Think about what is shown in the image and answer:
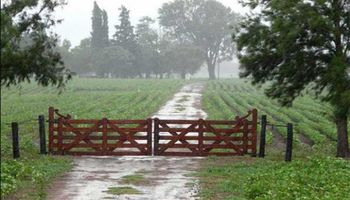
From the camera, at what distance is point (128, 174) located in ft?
55.2

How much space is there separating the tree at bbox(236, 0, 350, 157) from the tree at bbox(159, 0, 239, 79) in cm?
11367

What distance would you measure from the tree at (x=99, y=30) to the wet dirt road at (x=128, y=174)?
342ft

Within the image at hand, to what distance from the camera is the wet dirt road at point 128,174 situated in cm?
1361

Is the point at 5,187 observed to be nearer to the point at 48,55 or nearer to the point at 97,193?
the point at 97,193

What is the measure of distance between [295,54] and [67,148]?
887 centimetres

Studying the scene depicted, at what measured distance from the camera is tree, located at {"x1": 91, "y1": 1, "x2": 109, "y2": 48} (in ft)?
403

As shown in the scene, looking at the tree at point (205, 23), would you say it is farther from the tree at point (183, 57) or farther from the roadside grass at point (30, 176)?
the roadside grass at point (30, 176)

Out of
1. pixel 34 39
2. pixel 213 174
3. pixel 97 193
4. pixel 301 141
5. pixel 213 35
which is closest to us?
pixel 97 193

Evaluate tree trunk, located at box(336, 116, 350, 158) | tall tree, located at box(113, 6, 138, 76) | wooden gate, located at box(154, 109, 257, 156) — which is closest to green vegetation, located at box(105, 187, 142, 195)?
wooden gate, located at box(154, 109, 257, 156)

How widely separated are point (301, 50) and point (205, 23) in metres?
118

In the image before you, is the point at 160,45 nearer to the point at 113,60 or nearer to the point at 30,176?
the point at 113,60

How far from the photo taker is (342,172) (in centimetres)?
1593

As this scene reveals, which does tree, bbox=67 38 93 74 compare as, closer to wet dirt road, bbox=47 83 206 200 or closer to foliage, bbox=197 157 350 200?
wet dirt road, bbox=47 83 206 200

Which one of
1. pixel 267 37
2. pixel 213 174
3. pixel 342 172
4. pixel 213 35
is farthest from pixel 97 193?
pixel 213 35
